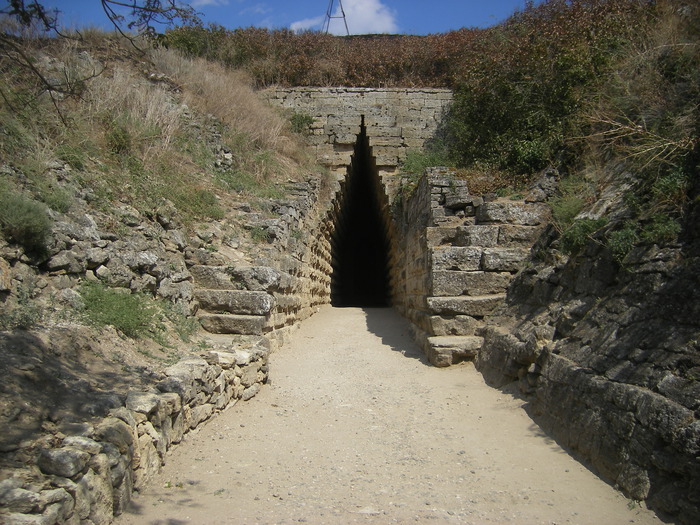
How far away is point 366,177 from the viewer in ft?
47.4

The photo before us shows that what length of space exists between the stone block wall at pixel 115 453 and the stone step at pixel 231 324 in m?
1.42

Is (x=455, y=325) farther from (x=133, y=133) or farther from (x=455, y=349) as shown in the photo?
(x=133, y=133)

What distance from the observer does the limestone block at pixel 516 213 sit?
716 cm

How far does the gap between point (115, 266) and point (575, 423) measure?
4434 millimetres

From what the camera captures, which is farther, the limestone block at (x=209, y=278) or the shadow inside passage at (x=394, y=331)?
the shadow inside passage at (x=394, y=331)

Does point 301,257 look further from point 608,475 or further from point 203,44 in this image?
point 203,44

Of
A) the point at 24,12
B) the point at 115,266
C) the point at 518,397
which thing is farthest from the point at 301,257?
the point at 24,12

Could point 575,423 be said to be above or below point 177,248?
below

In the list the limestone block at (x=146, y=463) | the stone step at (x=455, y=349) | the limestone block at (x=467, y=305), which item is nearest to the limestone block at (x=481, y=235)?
the limestone block at (x=467, y=305)

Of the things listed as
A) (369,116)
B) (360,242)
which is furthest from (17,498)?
(360,242)

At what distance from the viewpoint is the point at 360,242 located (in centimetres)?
1856

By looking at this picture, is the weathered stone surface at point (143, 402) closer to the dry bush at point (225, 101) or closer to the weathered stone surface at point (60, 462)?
the weathered stone surface at point (60, 462)

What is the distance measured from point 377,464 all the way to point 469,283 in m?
3.51

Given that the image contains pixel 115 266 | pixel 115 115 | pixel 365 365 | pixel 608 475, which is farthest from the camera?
pixel 115 115
